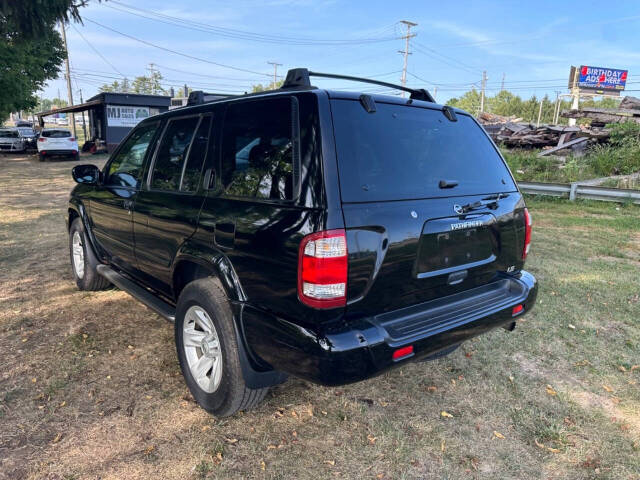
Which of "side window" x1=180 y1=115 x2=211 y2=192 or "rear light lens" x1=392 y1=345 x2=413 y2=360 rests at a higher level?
"side window" x1=180 y1=115 x2=211 y2=192

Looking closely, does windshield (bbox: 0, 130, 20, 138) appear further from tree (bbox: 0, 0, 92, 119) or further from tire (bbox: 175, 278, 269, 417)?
tire (bbox: 175, 278, 269, 417)

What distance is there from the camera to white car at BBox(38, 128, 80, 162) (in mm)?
22531

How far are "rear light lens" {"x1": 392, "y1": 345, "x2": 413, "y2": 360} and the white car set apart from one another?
2506 centimetres

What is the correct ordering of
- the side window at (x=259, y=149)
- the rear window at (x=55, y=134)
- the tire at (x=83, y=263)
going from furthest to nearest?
1. the rear window at (x=55, y=134)
2. the tire at (x=83, y=263)
3. the side window at (x=259, y=149)

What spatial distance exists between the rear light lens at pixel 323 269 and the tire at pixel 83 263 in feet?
10.3

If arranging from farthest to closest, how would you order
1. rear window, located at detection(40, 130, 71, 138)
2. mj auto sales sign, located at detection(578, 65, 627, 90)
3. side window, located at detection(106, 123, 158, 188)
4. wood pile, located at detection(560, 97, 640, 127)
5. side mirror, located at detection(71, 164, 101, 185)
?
1. mj auto sales sign, located at detection(578, 65, 627, 90)
2. rear window, located at detection(40, 130, 71, 138)
3. wood pile, located at detection(560, 97, 640, 127)
4. side mirror, located at detection(71, 164, 101, 185)
5. side window, located at detection(106, 123, 158, 188)

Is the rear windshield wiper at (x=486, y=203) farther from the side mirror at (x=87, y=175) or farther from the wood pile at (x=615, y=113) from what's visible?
the wood pile at (x=615, y=113)

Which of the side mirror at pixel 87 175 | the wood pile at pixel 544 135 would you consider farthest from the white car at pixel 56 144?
the side mirror at pixel 87 175

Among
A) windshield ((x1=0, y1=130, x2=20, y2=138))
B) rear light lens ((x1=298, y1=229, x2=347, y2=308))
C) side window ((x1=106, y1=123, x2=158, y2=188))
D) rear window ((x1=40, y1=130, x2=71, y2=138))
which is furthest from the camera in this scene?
windshield ((x1=0, y1=130, x2=20, y2=138))

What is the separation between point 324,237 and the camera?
2117 millimetres

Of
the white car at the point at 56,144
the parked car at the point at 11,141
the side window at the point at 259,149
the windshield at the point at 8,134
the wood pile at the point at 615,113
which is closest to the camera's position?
the side window at the point at 259,149

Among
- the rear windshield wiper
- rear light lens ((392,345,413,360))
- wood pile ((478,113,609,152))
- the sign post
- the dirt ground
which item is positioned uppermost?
the sign post

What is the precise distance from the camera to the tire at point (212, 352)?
8.40ft

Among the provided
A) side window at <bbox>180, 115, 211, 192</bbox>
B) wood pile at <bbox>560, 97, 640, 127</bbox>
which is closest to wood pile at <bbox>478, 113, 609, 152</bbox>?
wood pile at <bbox>560, 97, 640, 127</bbox>
